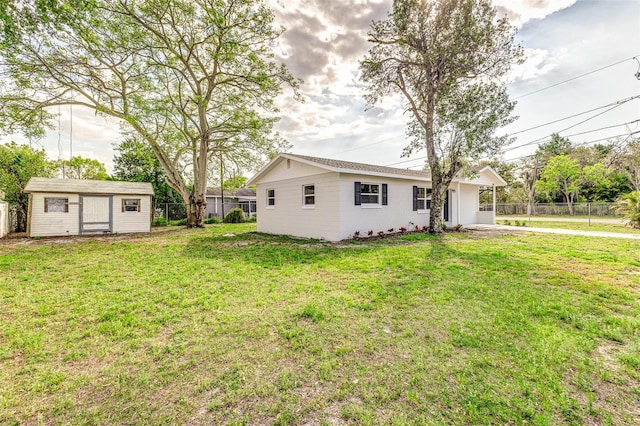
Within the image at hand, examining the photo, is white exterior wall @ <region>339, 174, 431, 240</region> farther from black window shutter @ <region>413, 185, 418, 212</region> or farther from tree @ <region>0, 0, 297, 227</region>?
tree @ <region>0, 0, 297, 227</region>

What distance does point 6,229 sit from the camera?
12844mm

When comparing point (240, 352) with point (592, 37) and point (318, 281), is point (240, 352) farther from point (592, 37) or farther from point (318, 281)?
point (592, 37)

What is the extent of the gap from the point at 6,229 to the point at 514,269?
2075 centimetres

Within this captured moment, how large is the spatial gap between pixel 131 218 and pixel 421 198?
15.3m

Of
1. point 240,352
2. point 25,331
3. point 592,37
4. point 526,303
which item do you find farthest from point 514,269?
point 592,37

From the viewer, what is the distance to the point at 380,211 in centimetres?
1130

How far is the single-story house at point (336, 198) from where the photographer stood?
10.1 m

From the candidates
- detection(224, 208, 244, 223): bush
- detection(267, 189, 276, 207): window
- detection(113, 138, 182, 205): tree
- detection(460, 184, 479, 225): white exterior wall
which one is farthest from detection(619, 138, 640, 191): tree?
detection(113, 138, 182, 205): tree

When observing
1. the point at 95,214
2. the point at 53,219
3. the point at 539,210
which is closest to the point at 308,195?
the point at 95,214

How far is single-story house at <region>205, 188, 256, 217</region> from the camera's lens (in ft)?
94.4

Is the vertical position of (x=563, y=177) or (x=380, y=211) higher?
(x=563, y=177)

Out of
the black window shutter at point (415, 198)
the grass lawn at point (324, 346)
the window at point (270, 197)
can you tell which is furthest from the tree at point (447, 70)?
the window at point (270, 197)

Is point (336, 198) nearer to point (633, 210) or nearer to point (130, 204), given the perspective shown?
point (130, 204)

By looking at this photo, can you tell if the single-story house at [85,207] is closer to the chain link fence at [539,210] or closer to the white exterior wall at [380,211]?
the white exterior wall at [380,211]
